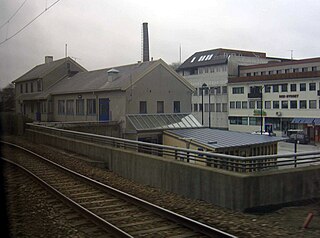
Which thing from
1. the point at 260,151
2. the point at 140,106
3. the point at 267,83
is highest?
the point at 267,83

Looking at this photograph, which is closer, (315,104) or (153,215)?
(153,215)

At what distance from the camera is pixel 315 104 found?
1935 inches

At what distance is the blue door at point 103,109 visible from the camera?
3634cm

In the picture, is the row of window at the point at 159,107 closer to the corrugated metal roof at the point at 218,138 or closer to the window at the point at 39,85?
the corrugated metal roof at the point at 218,138

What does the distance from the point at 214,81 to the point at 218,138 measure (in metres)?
40.6

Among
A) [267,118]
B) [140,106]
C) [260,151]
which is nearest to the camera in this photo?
[260,151]

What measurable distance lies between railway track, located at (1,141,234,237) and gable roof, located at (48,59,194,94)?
22503 millimetres

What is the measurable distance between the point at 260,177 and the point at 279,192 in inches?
30.9

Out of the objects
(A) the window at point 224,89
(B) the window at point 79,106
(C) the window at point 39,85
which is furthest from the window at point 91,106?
(A) the window at point 224,89

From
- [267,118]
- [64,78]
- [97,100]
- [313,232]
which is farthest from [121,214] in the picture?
[267,118]

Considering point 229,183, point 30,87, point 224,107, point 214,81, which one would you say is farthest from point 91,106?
point 214,81

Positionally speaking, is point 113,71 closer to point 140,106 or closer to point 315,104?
point 140,106

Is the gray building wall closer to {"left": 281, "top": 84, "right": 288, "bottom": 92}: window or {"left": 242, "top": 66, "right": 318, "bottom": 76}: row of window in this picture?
{"left": 281, "top": 84, "right": 288, "bottom": 92}: window

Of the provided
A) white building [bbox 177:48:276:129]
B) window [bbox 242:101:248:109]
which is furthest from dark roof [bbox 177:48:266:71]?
window [bbox 242:101:248:109]
